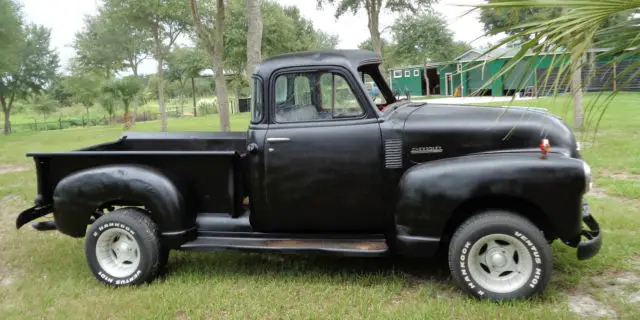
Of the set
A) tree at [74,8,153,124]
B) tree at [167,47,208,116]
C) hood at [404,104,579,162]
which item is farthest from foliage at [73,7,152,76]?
hood at [404,104,579,162]

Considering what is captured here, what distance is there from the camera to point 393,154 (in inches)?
155

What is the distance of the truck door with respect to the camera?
399cm

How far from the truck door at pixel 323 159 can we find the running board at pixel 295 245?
10 centimetres

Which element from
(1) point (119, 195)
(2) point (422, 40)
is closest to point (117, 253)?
(1) point (119, 195)

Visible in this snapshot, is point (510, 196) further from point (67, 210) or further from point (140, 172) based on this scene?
point (67, 210)

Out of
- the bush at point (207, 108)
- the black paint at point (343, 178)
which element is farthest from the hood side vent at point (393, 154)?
the bush at point (207, 108)

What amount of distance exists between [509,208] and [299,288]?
1682 mm

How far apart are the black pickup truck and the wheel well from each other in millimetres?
10

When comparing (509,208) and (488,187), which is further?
(509,208)

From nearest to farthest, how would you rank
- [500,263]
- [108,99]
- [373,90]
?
[500,263], [373,90], [108,99]

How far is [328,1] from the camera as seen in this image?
20.8m

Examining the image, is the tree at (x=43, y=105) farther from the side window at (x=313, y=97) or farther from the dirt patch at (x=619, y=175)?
the side window at (x=313, y=97)

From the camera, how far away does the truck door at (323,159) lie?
3.99m

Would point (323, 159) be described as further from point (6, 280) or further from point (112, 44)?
point (112, 44)
